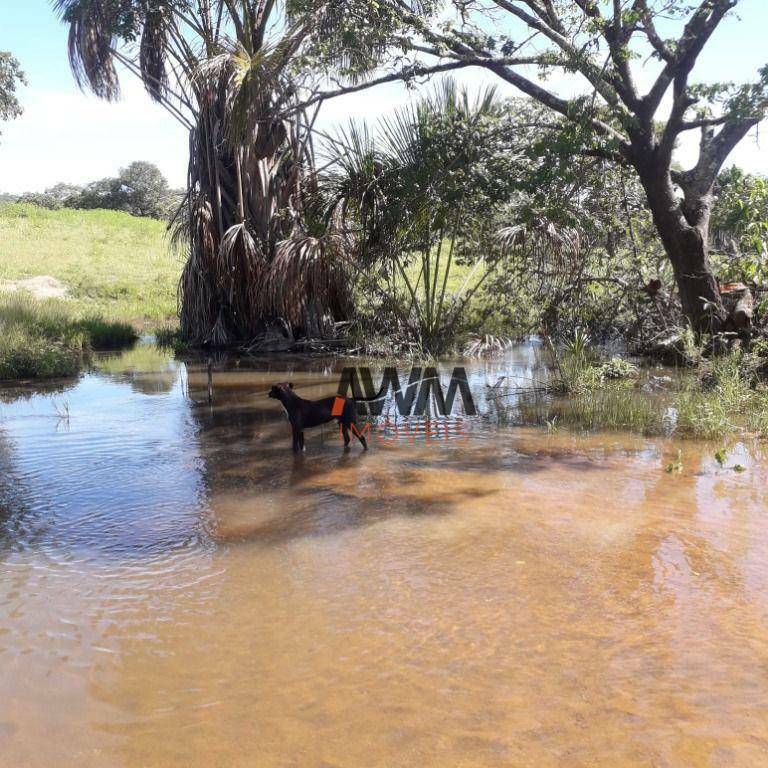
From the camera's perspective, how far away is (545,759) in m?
2.45

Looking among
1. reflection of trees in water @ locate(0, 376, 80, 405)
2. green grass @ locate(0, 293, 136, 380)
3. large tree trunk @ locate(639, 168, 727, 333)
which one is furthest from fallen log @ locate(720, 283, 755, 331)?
green grass @ locate(0, 293, 136, 380)

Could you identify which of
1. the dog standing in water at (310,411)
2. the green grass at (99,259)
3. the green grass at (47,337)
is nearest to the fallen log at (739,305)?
the dog standing in water at (310,411)

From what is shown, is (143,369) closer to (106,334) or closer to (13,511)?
(106,334)

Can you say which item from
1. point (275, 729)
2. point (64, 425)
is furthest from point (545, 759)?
point (64, 425)

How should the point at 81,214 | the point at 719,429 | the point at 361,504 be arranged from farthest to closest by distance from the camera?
the point at 81,214 < the point at 719,429 < the point at 361,504

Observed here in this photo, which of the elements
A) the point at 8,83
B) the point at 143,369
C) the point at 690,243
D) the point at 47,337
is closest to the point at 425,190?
the point at 690,243

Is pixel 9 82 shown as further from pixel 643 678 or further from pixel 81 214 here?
pixel 643 678

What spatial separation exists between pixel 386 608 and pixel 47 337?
11.4m

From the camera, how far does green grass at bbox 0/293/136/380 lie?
11.1 meters

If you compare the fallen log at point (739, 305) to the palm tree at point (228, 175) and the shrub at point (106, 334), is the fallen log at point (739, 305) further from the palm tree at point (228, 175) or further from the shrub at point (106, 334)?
the shrub at point (106, 334)

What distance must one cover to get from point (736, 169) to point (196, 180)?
9509mm

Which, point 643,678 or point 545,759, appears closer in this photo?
point 545,759

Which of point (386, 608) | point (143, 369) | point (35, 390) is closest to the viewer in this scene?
point (386, 608)

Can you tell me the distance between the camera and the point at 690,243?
9.12 m
